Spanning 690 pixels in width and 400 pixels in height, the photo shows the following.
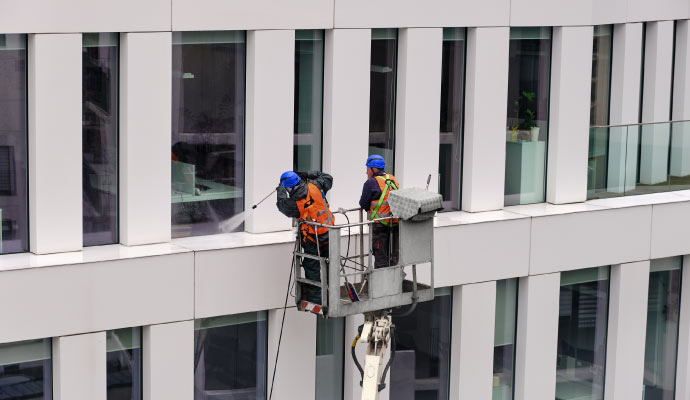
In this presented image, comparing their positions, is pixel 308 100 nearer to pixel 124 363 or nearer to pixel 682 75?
pixel 124 363

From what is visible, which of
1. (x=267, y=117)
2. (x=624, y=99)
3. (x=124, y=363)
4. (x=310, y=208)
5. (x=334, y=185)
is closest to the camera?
(x=310, y=208)

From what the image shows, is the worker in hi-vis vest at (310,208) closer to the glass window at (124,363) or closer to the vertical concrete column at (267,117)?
the vertical concrete column at (267,117)

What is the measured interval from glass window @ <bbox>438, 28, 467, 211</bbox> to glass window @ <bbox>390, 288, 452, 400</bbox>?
5.67 ft

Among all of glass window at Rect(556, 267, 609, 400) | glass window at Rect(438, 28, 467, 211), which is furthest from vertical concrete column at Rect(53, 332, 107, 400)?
glass window at Rect(556, 267, 609, 400)

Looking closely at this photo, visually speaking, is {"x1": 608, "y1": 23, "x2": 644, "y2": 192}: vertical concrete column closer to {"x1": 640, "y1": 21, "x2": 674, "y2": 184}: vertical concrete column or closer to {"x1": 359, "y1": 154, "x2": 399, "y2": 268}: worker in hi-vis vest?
{"x1": 640, "y1": 21, "x2": 674, "y2": 184}: vertical concrete column

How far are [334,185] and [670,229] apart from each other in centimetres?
731

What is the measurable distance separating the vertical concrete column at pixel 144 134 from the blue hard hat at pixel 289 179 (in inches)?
75.4

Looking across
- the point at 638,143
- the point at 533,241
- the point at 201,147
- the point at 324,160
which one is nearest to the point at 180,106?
the point at 201,147

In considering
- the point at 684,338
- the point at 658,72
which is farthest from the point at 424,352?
the point at 658,72

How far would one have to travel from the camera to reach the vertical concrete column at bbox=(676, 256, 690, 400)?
2769 cm

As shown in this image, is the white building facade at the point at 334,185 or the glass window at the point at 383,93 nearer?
the white building facade at the point at 334,185

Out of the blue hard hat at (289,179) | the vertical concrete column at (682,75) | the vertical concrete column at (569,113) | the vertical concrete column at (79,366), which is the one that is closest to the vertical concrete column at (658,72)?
the vertical concrete column at (682,75)

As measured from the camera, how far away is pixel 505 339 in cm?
2533

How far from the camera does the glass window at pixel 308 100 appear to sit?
22.2 metres
